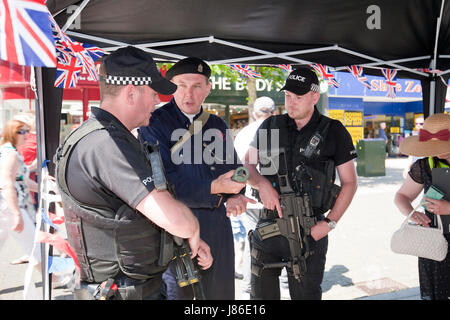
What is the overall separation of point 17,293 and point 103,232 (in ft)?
11.3

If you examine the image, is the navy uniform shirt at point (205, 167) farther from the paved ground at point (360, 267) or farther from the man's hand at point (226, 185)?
the paved ground at point (360, 267)

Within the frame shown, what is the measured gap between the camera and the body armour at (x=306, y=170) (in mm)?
2570

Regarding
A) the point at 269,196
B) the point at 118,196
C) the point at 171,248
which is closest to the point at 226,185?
the point at 171,248

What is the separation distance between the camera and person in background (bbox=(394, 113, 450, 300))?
257 centimetres

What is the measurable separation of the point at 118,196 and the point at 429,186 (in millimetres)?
2342

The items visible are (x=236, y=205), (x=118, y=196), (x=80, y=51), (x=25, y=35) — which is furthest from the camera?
(x=80, y=51)

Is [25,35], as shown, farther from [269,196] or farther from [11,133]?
[11,133]

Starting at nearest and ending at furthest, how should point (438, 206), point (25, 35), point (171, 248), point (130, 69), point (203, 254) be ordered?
1. point (25, 35)
2. point (130, 69)
3. point (171, 248)
4. point (203, 254)
5. point (438, 206)

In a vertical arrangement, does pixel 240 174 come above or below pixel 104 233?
above

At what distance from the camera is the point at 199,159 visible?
235 cm

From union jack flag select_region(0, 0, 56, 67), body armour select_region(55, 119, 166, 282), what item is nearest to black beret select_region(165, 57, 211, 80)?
body armour select_region(55, 119, 166, 282)

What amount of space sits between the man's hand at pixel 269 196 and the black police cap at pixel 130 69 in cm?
124
